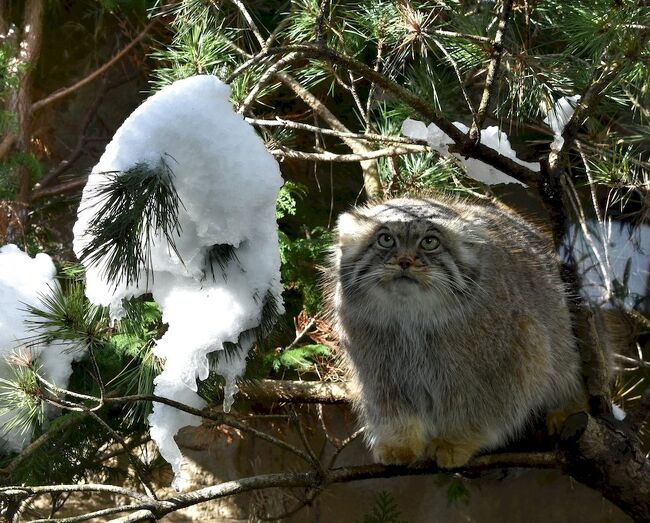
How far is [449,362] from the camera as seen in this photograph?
2.36 metres

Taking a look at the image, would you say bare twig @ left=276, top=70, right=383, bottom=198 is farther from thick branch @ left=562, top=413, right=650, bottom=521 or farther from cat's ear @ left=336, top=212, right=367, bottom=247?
thick branch @ left=562, top=413, right=650, bottom=521

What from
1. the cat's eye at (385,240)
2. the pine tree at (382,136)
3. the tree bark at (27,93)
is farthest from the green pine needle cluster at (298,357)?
the tree bark at (27,93)

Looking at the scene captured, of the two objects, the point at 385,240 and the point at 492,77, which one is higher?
the point at 492,77

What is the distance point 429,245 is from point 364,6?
1.05 meters

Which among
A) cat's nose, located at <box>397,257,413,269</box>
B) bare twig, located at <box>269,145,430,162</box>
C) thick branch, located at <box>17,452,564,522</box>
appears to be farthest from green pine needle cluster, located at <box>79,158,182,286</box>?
bare twig, located at <box>269,145,430,162</box>

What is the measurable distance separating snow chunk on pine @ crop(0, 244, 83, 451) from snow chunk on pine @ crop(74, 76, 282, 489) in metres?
0.51

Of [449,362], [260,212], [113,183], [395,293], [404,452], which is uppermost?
[113,183]

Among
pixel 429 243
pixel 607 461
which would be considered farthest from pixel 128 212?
pixel 607 461

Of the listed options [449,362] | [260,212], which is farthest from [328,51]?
[449,362]

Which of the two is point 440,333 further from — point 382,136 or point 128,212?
point 128,212

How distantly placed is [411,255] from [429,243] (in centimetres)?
7

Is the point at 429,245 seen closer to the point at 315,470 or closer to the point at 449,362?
the point at 449,362

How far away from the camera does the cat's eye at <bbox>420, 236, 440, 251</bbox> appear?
2318mm

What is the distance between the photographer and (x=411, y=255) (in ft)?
7.50
